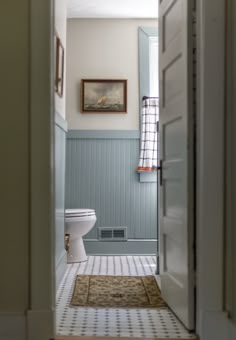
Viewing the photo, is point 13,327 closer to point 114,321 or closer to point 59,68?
point 114,321

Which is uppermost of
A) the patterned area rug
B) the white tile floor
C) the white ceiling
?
the white ceiling

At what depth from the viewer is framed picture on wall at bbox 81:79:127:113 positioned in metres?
4.55

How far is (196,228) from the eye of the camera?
215cm

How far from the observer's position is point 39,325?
6.75ft

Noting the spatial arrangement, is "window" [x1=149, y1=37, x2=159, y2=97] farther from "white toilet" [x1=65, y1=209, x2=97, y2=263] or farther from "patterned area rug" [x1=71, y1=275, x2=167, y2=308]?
"patterned area rug" [x1=71, y1=275, x2=167, y2=308]

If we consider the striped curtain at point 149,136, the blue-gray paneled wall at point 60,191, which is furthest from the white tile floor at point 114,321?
the striped curtain at point 149,136

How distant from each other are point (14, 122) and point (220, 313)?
130 centimetres

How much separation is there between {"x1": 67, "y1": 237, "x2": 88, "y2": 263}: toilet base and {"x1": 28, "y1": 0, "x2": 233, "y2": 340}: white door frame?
1.97m

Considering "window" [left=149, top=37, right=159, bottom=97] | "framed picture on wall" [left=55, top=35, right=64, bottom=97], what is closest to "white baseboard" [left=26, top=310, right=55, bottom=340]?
"framed picture on wall" [left=55, top=35, right=64, bottom=97]

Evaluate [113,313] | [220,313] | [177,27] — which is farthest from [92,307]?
[177,27]

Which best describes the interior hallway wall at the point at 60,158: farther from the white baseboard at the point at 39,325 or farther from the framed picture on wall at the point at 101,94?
the white baseboard at the point at 39,325

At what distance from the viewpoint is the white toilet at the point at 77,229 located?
153 inches

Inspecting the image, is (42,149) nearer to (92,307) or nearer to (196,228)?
(196,228)

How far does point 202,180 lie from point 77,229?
2.07 metres
